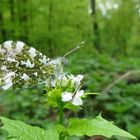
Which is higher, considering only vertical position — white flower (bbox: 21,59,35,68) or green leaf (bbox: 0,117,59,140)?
white flower (bbox: 21,59,35,68)

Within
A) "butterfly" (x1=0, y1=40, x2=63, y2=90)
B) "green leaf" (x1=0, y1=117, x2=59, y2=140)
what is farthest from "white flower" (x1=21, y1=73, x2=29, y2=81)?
"green leaf" (x1=0, y1=117, x2=59, y2=140)

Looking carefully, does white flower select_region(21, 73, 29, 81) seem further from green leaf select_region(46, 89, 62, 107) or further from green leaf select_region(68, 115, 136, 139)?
green leaf select_region(68, 115, 136, 139)

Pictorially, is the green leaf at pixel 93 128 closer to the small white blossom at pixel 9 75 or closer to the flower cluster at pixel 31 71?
the flower cluster at pixel 31 71

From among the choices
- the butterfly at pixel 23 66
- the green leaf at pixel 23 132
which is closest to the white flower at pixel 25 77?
the butterfly at pixel 23 66

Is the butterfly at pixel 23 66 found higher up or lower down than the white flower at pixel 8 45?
lower down

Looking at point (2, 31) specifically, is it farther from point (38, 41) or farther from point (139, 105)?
point (139, 105)
